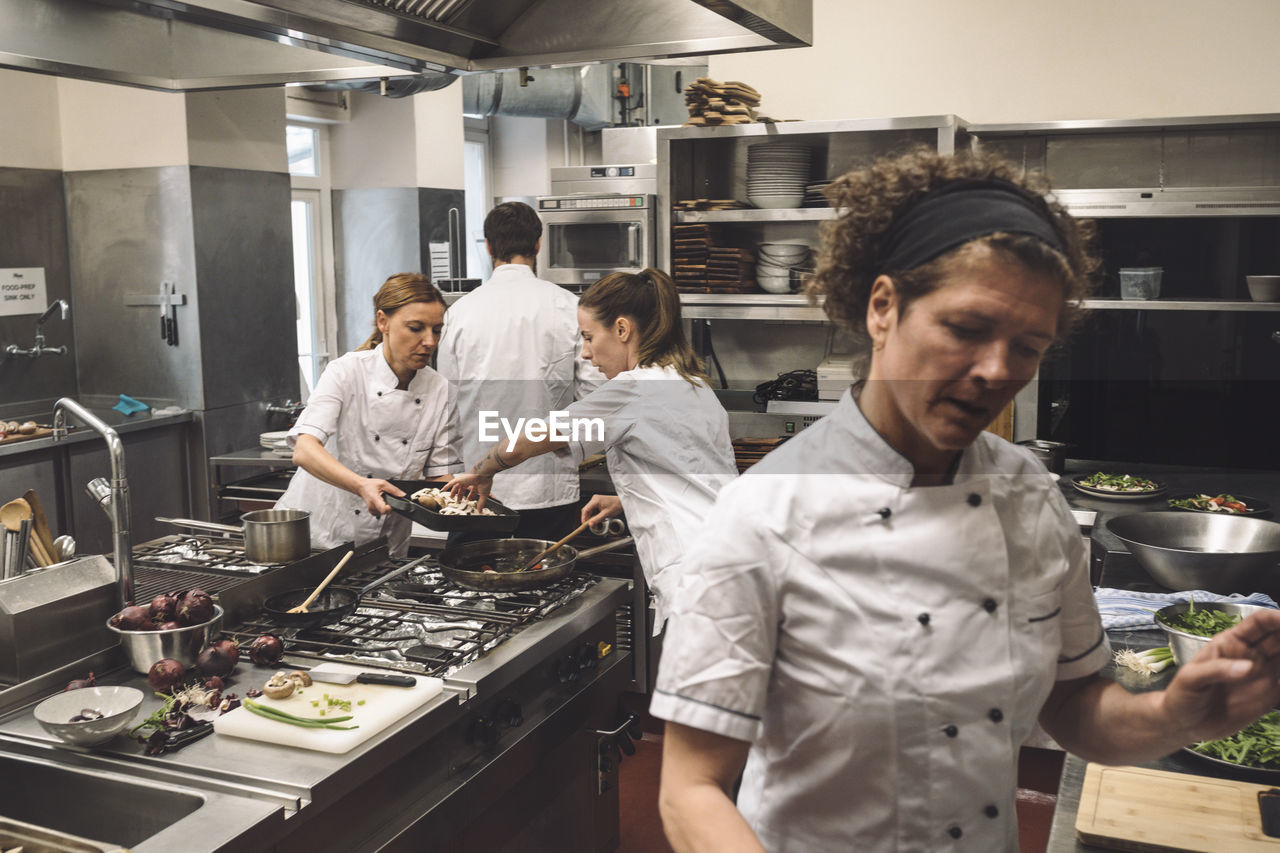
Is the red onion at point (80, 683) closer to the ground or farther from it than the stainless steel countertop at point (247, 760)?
farther from it

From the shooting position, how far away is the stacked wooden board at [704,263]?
4766 millimetres

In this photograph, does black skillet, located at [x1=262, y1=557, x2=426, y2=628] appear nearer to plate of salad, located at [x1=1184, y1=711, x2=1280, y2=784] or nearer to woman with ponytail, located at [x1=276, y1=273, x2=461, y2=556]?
woman with ponytail, located at [x1=276, y1=273, x2=461, y2=556]

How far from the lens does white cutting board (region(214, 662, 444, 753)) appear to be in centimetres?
182

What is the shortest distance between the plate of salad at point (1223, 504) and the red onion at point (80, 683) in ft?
9.84

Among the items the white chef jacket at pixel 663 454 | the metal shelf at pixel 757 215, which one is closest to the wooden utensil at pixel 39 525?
the white chef jacket at pixel 663 454

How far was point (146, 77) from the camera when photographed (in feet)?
9.06

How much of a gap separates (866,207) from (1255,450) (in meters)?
3.87

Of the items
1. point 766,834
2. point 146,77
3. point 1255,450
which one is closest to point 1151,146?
point 1255,450

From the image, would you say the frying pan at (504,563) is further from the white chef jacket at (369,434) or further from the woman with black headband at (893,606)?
the woman with black headband at (893,606)

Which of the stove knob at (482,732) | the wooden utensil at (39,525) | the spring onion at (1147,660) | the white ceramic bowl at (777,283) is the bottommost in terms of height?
the stove knob at (482,732)

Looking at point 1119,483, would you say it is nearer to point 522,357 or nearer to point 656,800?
point 656,800

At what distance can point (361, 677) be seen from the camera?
2057 millimetres

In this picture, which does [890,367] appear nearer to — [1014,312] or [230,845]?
[1014,312]

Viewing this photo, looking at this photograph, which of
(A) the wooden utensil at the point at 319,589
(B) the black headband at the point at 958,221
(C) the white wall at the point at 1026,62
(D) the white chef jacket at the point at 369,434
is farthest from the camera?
(C) the white wall at the point at 1026,62
